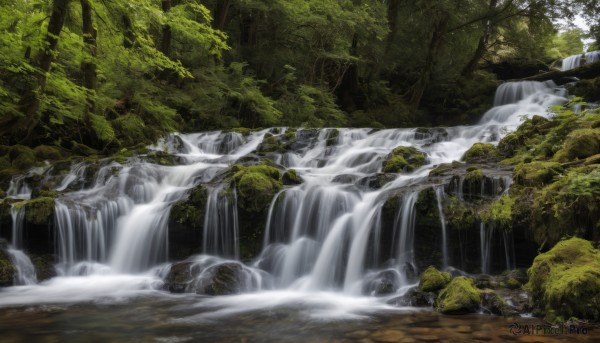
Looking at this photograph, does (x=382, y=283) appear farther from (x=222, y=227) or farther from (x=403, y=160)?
(x=403, y=160)

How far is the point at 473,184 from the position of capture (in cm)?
734

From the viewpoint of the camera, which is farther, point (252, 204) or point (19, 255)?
point (252, 204)

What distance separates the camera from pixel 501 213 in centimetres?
648

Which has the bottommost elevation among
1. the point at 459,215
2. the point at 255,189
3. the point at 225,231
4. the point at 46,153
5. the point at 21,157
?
the point at 225,231

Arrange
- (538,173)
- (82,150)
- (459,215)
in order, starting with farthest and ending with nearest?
(82,150) → (459,215) → (538,173)

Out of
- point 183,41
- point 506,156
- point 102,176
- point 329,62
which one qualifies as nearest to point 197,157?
point 102,176

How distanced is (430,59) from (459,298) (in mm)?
17057

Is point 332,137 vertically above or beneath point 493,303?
above

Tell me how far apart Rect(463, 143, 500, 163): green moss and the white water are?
27.3 inches

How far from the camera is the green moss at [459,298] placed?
520 cm

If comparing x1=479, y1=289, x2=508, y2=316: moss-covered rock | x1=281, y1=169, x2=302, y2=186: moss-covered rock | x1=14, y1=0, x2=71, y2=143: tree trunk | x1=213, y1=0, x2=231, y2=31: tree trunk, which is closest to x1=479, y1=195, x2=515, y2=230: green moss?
x1=479, y1=289, x2=508, y2=316: moss-covered rock

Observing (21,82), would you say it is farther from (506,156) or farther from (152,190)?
(506,156)

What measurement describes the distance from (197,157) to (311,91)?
6.89 metres

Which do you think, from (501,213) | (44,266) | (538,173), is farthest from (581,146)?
(44,266)
